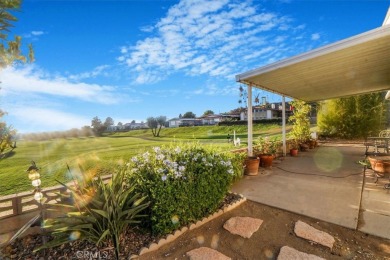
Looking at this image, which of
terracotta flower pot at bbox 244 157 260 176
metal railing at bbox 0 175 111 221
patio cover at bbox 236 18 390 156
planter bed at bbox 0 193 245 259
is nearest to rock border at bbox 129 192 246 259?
planter bed at bbox 0 193 245 259

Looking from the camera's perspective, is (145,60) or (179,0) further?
(145,60)

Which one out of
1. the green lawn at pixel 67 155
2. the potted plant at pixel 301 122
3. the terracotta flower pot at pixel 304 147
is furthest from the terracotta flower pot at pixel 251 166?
the potted plant at pixel 301 122

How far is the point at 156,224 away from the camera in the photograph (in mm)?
2371

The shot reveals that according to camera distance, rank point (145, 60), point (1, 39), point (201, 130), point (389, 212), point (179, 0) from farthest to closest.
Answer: point (201, 130) → point (145, 60) → point (179, 0) → point (389, 212) → point (1, 39)

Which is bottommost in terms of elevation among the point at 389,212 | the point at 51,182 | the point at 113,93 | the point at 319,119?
the point at 51,182

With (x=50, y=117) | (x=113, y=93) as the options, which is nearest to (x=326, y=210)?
(x=50, y=117)

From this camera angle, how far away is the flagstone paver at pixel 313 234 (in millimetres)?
2284

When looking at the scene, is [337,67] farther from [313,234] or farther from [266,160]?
[313,234]

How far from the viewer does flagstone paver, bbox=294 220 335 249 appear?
2.28 meters

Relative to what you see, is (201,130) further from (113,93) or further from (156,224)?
(156,224)

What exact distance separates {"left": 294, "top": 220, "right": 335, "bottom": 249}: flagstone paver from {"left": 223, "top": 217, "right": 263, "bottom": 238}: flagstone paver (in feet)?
1.56

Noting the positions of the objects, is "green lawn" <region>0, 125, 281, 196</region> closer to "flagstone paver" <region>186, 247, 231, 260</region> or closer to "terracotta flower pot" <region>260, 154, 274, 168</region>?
"terracotta flower pot" <region>260, 154, 274, 168</region>

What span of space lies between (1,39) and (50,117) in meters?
3.66

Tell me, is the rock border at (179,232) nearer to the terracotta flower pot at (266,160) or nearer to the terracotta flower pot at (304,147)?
the terracotta flower pot at (266,160)
